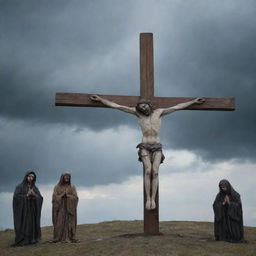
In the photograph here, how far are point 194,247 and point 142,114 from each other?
360 cm

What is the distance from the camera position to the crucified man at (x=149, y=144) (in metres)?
12.2

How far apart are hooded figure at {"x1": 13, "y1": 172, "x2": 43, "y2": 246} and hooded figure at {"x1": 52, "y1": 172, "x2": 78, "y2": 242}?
27.3 inches

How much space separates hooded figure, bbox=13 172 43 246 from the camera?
12523 millimetres

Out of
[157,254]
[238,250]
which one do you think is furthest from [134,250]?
[238,250]

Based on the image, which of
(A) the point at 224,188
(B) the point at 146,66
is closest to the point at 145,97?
(B) the point at 146,66

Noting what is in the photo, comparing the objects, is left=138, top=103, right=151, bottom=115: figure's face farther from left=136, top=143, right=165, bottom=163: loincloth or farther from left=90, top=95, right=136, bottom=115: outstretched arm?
left=136, top=143, right=165, bottom=163: loincloth

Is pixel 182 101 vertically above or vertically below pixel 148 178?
above

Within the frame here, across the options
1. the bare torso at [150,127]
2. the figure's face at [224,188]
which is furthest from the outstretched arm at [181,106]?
the figure's face at [224,188]

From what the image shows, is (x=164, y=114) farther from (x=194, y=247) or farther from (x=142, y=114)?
(x=194, y=247)

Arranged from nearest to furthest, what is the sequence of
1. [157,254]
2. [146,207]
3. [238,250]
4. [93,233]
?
[157,254] → [238,250] → [146,207] → [93,233]

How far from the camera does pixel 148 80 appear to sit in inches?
518

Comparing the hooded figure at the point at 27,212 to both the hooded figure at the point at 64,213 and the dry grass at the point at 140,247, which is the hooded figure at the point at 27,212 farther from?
the hooded figure at the point at 64,213

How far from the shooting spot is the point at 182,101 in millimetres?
13312

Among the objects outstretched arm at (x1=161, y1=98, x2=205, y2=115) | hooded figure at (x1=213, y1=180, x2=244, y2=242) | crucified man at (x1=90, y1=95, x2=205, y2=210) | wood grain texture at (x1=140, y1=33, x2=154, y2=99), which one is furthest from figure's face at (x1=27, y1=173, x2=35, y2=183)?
hooded figure at (x1=213, y1=180, x2=244, y2=242)
